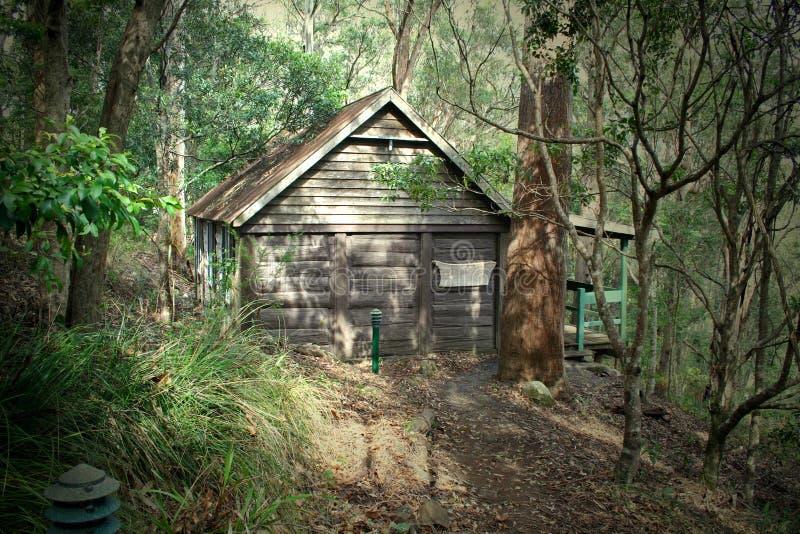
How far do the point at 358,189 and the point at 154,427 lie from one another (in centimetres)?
839

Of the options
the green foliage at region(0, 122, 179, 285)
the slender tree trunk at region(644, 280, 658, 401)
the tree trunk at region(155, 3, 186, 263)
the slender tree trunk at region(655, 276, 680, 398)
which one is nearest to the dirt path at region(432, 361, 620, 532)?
the green foliage at region(0, 122, 179, 285)

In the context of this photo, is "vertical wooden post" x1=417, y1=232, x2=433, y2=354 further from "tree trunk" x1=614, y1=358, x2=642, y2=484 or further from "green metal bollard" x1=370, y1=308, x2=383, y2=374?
"tree trunk" x1=614, y1=358, x2=642, y2=484

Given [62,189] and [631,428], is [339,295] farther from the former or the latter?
[62,189]

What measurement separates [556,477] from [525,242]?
14.7 feet

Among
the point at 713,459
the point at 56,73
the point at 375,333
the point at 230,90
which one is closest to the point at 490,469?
the point at 713,459

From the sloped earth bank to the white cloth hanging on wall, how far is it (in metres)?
2.97

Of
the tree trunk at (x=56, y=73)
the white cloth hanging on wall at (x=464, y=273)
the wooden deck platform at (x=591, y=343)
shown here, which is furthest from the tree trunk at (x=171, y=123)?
the wooden deck platform at (x=591, y=343)

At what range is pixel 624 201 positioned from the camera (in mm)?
27438

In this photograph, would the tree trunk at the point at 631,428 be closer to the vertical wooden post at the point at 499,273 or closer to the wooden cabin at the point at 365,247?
the wooden cabin at the point at 365,247

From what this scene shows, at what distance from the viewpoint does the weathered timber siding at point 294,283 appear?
11773 millimetres

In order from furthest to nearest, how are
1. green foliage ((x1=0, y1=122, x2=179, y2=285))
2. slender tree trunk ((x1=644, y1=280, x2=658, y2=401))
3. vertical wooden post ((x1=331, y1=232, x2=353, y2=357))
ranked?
slender tree trunk ((x1=644, y1=280, x2=658, y2=401)) < vertical wooden post ((x1=331, y1=232, x2=353, y2=357)) < green foliage ((x1=0, y1=122, x2=179, y2=285))

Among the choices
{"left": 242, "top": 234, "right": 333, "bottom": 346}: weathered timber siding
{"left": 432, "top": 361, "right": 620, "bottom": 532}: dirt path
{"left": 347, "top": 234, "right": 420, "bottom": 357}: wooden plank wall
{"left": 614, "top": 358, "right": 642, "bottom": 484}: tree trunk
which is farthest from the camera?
{"left": 347, "top": 234, "right": 420, "bottom": 357}: wooden plank wall

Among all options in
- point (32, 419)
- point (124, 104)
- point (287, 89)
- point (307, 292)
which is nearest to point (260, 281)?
point (307, 292)

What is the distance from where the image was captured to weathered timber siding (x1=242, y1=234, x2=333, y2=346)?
38.6 feet
